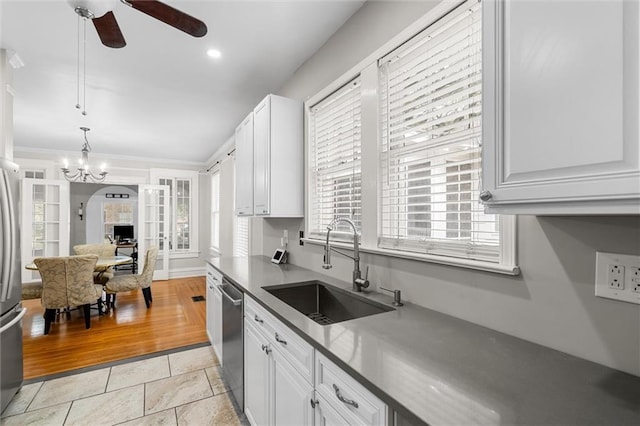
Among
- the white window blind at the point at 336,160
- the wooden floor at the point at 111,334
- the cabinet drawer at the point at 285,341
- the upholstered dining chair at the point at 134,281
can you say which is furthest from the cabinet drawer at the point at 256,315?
the upholstered dining chair at the point at 134,281

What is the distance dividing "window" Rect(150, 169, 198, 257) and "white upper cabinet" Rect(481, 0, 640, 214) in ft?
23.2

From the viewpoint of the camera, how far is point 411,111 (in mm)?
1657

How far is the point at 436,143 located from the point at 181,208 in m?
6.68

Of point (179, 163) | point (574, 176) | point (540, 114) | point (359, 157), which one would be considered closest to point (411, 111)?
point (359, 157)

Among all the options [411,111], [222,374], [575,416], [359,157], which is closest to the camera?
[575,416]

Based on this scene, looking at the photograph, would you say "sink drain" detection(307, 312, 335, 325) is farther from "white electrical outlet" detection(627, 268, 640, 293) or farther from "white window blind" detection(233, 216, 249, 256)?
"white window blind" detection(233, 216, 249, 256)

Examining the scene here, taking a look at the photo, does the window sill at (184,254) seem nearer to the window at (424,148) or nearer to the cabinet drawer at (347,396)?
the window at (424,148)

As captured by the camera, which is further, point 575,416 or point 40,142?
point 40,142

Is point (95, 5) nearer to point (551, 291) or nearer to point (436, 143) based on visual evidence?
point (436, 143)

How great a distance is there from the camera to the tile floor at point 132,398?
82.0 inches

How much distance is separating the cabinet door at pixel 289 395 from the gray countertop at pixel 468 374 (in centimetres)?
23

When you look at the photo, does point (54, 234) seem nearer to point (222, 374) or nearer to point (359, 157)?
point (222, 374)

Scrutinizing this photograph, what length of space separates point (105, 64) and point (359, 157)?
252 cm

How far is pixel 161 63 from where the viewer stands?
9.11 feet
